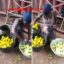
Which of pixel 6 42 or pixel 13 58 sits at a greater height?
pixel 6 42

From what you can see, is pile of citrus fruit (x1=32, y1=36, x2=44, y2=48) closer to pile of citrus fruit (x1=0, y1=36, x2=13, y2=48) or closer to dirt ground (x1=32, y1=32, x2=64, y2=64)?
dirt ground (x1=32, y1=32, x2=64, y2=64)

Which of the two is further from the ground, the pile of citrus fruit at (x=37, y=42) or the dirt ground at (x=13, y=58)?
the pile of citrus fruit at (x=37, y=42)

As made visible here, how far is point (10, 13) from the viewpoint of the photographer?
108 cm

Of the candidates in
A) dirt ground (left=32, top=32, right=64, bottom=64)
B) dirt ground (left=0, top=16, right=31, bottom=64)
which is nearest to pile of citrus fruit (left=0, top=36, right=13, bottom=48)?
dirt ground (left=0, top=16, right=31, bottom=64)

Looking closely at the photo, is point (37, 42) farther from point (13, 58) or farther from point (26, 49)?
point (13, 58)

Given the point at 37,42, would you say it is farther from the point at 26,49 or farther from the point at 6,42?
the point at 6,42

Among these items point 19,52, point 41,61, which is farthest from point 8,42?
point 41,61

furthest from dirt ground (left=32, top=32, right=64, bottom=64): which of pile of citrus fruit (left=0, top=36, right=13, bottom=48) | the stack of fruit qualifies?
pile of citrus fruit (left=0, top=36, right=13, bottom=48)

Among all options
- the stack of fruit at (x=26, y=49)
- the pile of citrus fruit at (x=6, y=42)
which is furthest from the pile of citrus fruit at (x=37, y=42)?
the pile of citrus fruit at (x=6, y=42)

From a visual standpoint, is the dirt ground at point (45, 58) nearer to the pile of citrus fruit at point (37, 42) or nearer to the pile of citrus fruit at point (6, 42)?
the pile of citrus fruit at point (37, 42)

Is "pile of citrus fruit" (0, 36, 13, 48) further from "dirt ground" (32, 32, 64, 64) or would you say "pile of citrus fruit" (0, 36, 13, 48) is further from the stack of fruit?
"dirt ground" (32, 32, 64, 64)

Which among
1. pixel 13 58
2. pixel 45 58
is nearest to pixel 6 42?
pixel 13 58

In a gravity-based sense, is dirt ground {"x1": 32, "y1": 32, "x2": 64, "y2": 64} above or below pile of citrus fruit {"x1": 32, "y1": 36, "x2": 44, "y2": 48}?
below

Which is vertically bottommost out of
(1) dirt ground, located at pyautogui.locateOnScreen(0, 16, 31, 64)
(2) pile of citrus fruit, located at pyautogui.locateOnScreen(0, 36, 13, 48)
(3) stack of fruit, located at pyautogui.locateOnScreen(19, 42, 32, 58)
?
(1) dirt ground, located at pyautogui.locateOnScreen(0, 16, 31, 64)
